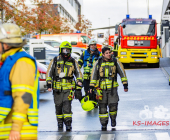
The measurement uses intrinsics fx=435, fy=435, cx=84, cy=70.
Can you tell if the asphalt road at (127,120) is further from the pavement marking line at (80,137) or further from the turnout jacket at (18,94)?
the turnout jacket at (18,94)

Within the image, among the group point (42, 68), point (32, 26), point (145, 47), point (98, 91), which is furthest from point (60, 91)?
point (32, 26)

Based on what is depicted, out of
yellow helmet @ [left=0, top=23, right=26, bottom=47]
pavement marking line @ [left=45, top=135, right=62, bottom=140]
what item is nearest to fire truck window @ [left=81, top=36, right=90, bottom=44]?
pavement marking line @ [left=45, top=135, right=62, bottom=140]

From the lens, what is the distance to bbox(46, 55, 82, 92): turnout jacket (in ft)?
28.2

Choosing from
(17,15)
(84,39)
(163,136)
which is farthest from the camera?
(84,39)

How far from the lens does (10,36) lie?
3.65 metres

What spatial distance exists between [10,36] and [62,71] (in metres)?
5.01

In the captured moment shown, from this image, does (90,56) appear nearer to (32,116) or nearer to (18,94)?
(32,116)

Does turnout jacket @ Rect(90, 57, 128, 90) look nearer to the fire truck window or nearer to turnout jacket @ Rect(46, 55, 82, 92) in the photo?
turnout jacket @ Rect(46, 55, 82, 92)

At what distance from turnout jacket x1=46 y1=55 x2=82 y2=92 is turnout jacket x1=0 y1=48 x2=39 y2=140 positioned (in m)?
4.80

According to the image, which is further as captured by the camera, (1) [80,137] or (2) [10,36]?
(1) [80,137]

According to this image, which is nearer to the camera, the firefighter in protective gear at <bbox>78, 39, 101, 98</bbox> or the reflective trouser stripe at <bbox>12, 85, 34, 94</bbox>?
the reflective trouser stripe at <bbox>12, 85, 34, 94</bbox>

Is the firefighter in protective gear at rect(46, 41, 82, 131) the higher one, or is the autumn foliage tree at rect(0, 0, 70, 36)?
the autumn foliage tree at rect(0, 0, 70, 36)

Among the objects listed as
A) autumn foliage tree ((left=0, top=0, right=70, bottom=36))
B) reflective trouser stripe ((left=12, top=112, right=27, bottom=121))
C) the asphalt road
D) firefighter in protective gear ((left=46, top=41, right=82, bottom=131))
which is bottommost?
the asphalt road

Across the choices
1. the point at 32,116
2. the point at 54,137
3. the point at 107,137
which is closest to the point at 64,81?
the point at 54,137
